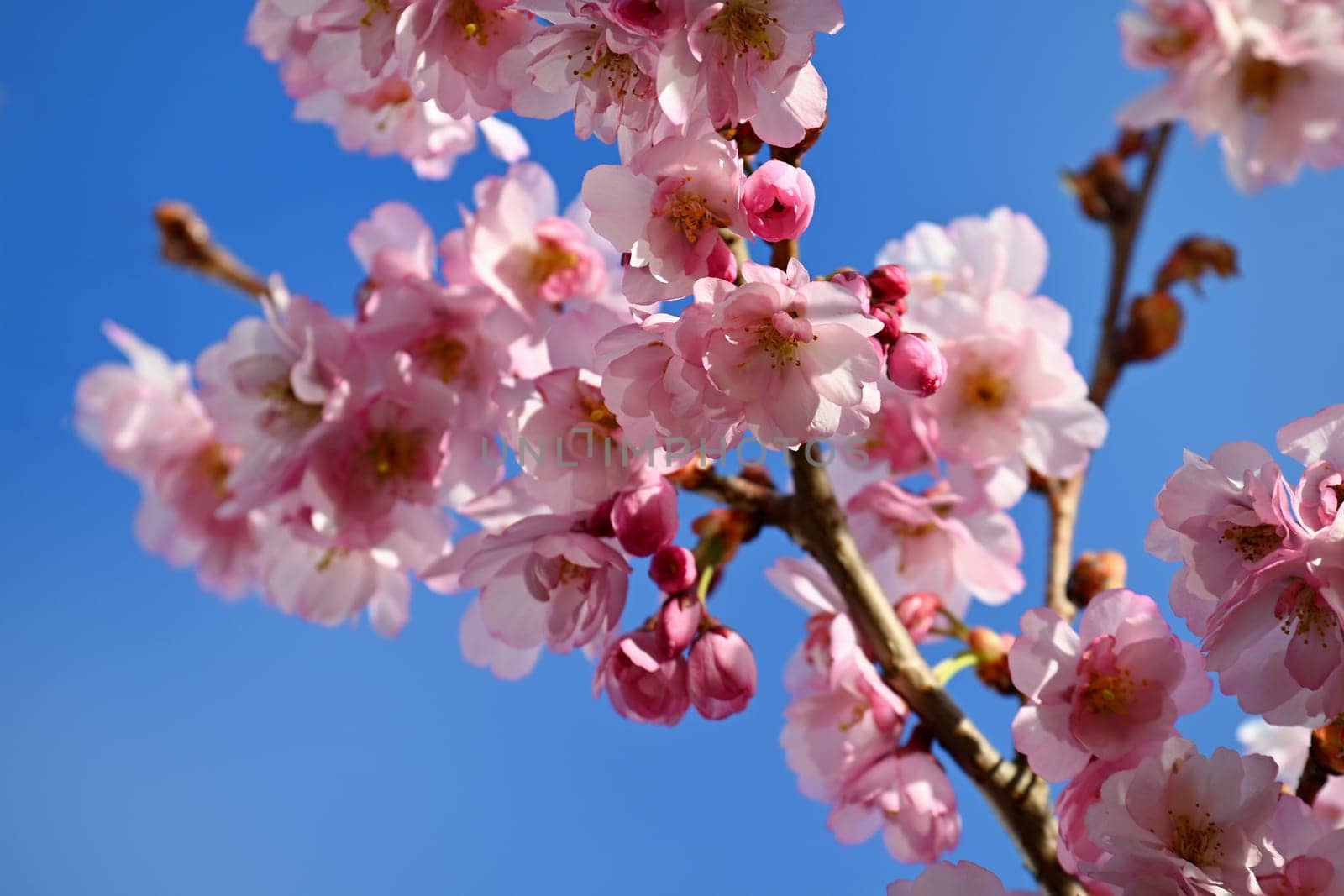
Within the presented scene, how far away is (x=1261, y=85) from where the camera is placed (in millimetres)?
2617

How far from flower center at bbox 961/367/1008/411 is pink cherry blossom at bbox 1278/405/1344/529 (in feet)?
2.06

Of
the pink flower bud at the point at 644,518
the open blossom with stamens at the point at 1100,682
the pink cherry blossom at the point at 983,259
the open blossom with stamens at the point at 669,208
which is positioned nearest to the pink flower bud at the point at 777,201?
the open blossom with stamens at the point at 669,208

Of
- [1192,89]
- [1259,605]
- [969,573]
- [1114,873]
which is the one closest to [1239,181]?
[1192,89]

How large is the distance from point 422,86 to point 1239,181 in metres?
2.10

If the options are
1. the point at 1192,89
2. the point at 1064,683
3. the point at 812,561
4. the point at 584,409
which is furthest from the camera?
the point at 1192,89

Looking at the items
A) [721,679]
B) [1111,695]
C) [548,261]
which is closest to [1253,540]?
[1111,695]

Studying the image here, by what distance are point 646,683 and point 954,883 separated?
0.39 meters

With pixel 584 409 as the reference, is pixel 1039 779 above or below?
below

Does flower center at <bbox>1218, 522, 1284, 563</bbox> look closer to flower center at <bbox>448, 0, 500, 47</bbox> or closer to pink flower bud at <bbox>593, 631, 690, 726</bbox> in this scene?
pink flower bud at <bbox>593, 631, 690, 726</bbox>

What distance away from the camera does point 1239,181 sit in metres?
2.61

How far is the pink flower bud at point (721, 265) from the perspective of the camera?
108cm

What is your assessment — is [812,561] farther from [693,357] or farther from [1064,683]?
[693,357]

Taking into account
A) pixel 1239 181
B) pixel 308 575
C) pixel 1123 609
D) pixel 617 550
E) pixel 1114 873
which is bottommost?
pixel 1114 873

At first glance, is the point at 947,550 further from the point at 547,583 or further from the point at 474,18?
the point at 474,18
